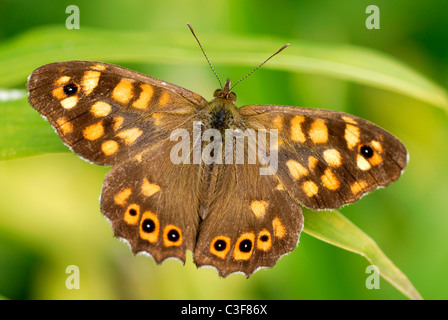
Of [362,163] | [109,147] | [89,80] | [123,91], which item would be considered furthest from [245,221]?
[89,80]

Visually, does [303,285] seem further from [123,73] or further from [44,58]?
[44,58]

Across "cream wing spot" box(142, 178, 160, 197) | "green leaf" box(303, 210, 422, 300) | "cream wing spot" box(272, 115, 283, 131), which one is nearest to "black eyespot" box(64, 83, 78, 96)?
"cream wing spot" box(142, 178, 160, 197)

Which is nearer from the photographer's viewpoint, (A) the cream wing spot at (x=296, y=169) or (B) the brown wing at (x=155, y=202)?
(B) the brown wing at (x=155, y=202)

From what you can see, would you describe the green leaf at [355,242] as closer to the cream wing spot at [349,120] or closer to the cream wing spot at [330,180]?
the cream wing spot at [330,180]

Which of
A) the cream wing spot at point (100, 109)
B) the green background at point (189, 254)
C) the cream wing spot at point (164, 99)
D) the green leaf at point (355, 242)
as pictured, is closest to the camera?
the green leaf at point (355, 242)

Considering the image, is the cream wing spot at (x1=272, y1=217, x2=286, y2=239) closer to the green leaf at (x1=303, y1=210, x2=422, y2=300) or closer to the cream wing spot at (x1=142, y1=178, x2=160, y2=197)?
the green leaf at (x1=303, y1=210, x2=422, y2=300)

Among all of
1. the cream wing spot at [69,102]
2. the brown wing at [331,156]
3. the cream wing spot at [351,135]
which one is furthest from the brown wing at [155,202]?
the cream wing spot at [351,135]

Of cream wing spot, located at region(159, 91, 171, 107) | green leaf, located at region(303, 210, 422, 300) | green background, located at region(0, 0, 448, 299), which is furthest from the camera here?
green background, located at region(0, 0, 448, 299)

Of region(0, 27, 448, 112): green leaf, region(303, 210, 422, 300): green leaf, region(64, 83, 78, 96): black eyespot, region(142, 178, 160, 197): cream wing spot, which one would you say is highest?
region(0, 27, 448, 112): green leaf

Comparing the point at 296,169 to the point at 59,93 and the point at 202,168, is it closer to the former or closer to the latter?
the point at 202,168
